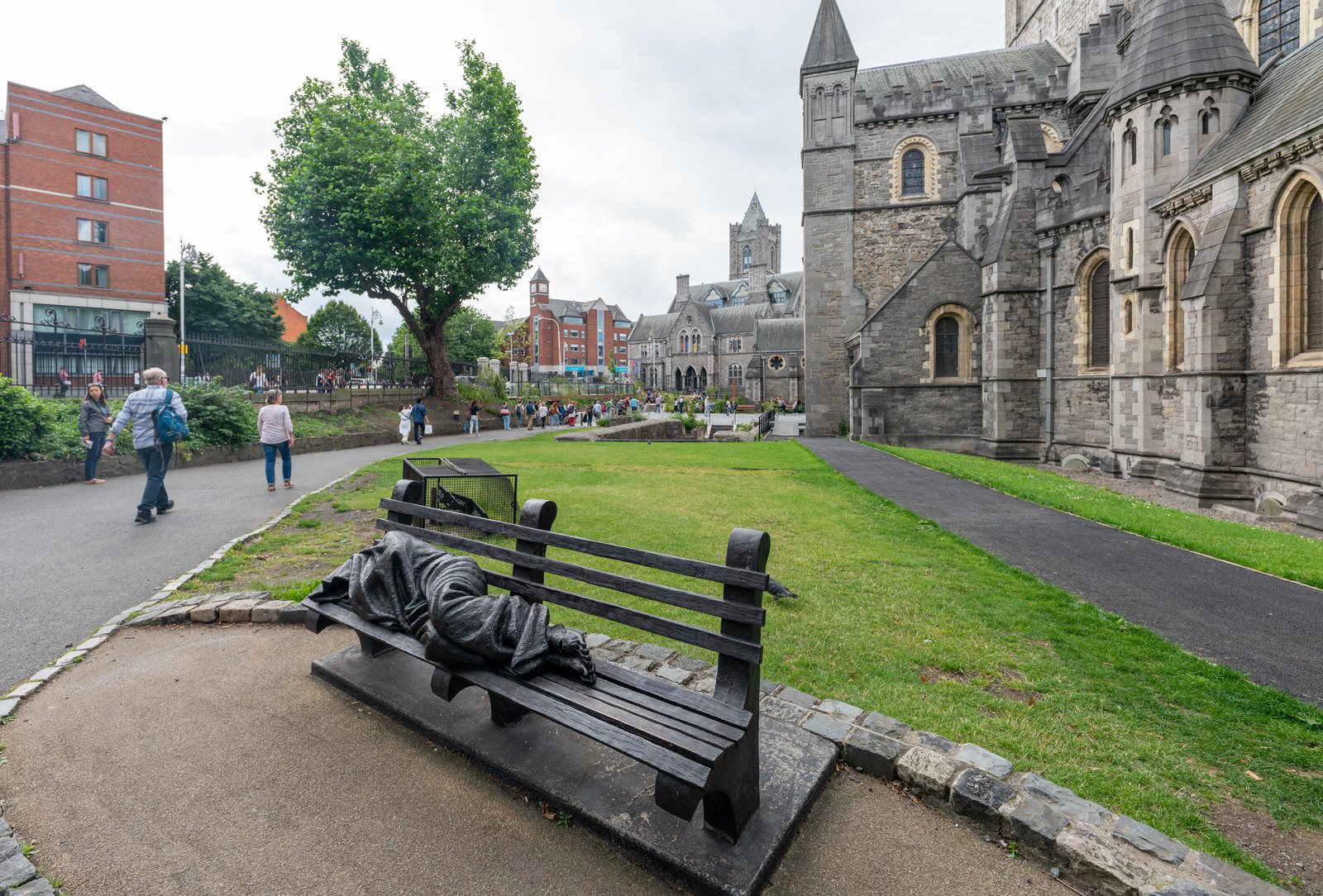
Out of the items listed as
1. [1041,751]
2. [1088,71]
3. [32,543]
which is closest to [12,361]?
[32,543]

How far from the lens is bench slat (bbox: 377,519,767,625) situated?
240 centimetres

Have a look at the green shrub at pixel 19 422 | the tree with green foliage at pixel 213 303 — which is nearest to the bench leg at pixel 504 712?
the green shrub at pixel 19 422

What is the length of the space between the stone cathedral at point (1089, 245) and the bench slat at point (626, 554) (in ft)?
42.2

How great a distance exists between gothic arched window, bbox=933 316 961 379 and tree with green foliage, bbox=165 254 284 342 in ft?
149

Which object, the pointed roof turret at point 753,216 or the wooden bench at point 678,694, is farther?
the pointed roof turret at point 753,216

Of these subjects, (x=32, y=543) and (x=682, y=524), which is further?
(x=682, y=524)

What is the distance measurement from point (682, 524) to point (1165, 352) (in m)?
13.9

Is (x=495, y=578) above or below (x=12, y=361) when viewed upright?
below

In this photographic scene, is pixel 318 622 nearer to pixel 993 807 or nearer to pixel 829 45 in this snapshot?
pixel 993 807

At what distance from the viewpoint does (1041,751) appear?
2.99m

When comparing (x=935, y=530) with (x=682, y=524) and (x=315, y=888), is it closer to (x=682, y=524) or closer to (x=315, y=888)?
(x=682, y=524)

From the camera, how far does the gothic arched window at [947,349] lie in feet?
75.9

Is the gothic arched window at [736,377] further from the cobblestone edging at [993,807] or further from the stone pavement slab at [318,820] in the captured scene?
the stone pavement slab at [318,820]

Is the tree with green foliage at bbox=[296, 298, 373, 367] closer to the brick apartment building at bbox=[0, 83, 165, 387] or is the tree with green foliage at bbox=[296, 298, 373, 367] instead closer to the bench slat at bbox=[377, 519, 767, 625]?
the brick apartment building at bbox=[0, 83, 165, 387]
